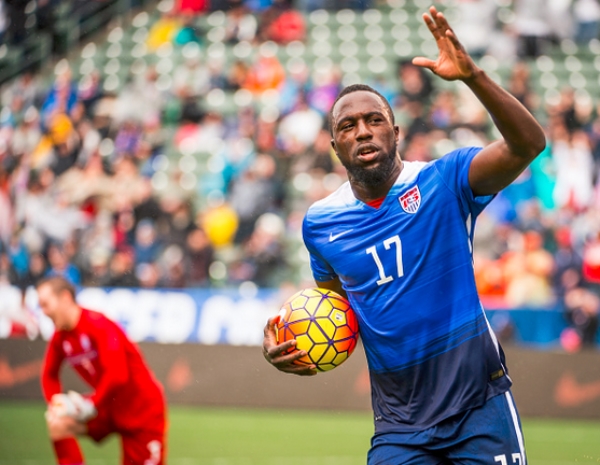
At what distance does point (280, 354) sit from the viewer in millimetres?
4203

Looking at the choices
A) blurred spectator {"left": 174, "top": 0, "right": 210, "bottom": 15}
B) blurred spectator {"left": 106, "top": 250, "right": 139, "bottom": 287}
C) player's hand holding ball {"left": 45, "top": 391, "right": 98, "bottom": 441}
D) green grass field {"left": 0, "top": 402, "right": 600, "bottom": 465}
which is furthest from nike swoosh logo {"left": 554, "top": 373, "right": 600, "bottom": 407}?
blurred spectator {"left": 174, "top": 0, "right": 210, "bottom": 15}

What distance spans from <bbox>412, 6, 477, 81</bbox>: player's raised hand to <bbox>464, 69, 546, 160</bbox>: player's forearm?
4 centimetres

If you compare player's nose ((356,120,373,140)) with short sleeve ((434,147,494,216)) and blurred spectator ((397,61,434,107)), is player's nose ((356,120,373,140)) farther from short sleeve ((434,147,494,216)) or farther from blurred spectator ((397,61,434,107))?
blurred spectator ((397,61,434,107))

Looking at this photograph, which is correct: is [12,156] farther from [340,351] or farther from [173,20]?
[340,351]

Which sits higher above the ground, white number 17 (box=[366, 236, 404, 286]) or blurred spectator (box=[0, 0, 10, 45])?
blurred spectator (box=[0, 0, 10, 45])

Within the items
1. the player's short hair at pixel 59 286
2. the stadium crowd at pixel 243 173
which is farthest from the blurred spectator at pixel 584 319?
the player's short hair at pixel 59 286

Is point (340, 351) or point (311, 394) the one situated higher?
point (340, 351)

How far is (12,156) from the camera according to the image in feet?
52.0

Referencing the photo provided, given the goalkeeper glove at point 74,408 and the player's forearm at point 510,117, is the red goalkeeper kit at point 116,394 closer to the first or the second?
the goalkeeper glove at point 74,408

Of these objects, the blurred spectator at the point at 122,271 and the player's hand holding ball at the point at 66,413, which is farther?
the blurred spectator at the point at 122,271

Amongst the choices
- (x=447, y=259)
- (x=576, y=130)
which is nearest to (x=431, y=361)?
(x=447, y=259)

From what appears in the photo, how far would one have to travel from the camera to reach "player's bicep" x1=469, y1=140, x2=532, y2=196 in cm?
373

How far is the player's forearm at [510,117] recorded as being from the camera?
3602 mm

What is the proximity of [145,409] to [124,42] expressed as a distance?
13.8 meters
